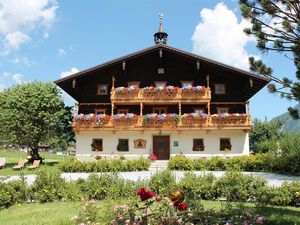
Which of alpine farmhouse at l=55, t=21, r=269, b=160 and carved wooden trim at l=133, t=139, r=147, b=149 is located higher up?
alpine farmhouse at l=55, t=21, r=269, b=160

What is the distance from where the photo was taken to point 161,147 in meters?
30.2

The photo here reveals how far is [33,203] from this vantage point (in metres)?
11.6

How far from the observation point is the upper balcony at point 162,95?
29.8m

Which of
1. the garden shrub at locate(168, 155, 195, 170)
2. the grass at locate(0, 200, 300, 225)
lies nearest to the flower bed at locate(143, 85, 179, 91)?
the garden shrub at locate(168, 155, 195, 170)

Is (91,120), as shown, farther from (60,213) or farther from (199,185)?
(60,213)

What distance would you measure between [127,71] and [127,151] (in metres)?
6.92

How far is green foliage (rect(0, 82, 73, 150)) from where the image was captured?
32.1 metres

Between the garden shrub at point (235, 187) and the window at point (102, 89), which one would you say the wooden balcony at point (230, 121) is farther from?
the garden shrub at point (235, 187)

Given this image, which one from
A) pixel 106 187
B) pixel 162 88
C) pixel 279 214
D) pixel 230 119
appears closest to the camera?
pixel 279 214

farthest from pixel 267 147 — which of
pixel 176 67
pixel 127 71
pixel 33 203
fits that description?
pixel 33 203

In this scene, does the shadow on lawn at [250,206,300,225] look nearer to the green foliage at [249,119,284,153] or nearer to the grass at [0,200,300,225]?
the grass at [0,200,300,225]

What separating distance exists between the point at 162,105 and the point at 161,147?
3.63 meters

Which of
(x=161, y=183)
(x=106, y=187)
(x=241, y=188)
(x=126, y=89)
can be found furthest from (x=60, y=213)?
(x=126, y=89)

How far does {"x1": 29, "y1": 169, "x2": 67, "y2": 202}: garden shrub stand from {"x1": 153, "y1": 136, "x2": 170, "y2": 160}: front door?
1860cm
